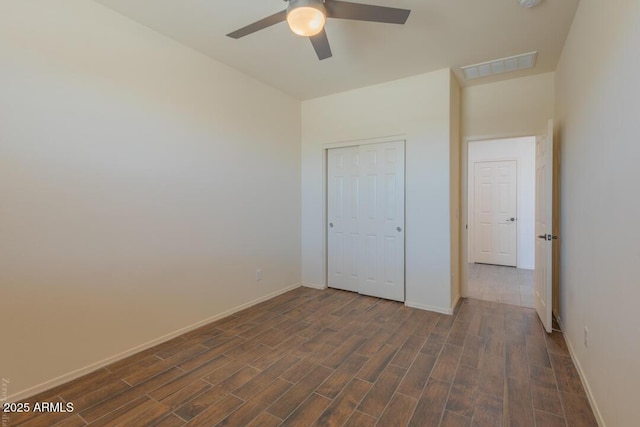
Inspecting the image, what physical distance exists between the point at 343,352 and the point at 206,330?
1384 mm

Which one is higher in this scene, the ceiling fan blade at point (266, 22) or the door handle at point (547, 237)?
the ceiling fan blade at point (266, 22)

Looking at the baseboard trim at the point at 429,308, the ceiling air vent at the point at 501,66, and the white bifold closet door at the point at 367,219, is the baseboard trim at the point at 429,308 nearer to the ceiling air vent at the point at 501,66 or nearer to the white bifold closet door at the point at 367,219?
the white bifold closet door at the point at 367,219

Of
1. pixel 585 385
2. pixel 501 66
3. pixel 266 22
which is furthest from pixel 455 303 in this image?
pixel 266 22

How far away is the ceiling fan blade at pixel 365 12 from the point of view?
5.85 feet

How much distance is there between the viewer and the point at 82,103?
212 centimetres

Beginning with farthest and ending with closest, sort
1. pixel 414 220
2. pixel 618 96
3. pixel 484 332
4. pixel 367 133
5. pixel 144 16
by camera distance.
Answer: pixel 367 133 < pixel 414 220 < pixel 484 332 < pixel 144 16 < pixel 618 96

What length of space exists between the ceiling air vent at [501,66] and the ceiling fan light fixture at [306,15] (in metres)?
2.11

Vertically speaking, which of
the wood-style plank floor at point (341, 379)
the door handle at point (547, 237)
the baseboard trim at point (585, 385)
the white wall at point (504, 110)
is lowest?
the wood-style plank floor at point (341, 379)

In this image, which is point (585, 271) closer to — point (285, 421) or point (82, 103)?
point (285, 421)

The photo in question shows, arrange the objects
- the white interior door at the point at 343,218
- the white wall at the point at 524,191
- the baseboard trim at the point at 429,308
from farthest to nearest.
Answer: the white wall at the point at 524,191 → the white interior door at the point at 343,218 → the baseboard trim at the point at 429,308

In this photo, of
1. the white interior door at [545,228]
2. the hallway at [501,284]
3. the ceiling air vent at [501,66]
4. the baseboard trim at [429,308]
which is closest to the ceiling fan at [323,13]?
the ceiling air vent at [501,66]

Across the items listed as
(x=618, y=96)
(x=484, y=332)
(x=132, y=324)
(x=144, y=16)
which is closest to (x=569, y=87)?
(x=618, y=96)

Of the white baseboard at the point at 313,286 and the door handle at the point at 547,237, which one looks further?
the white baseboard at the point at 313,286

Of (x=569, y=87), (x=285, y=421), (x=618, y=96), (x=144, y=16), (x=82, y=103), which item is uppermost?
(x=144, y=16)
